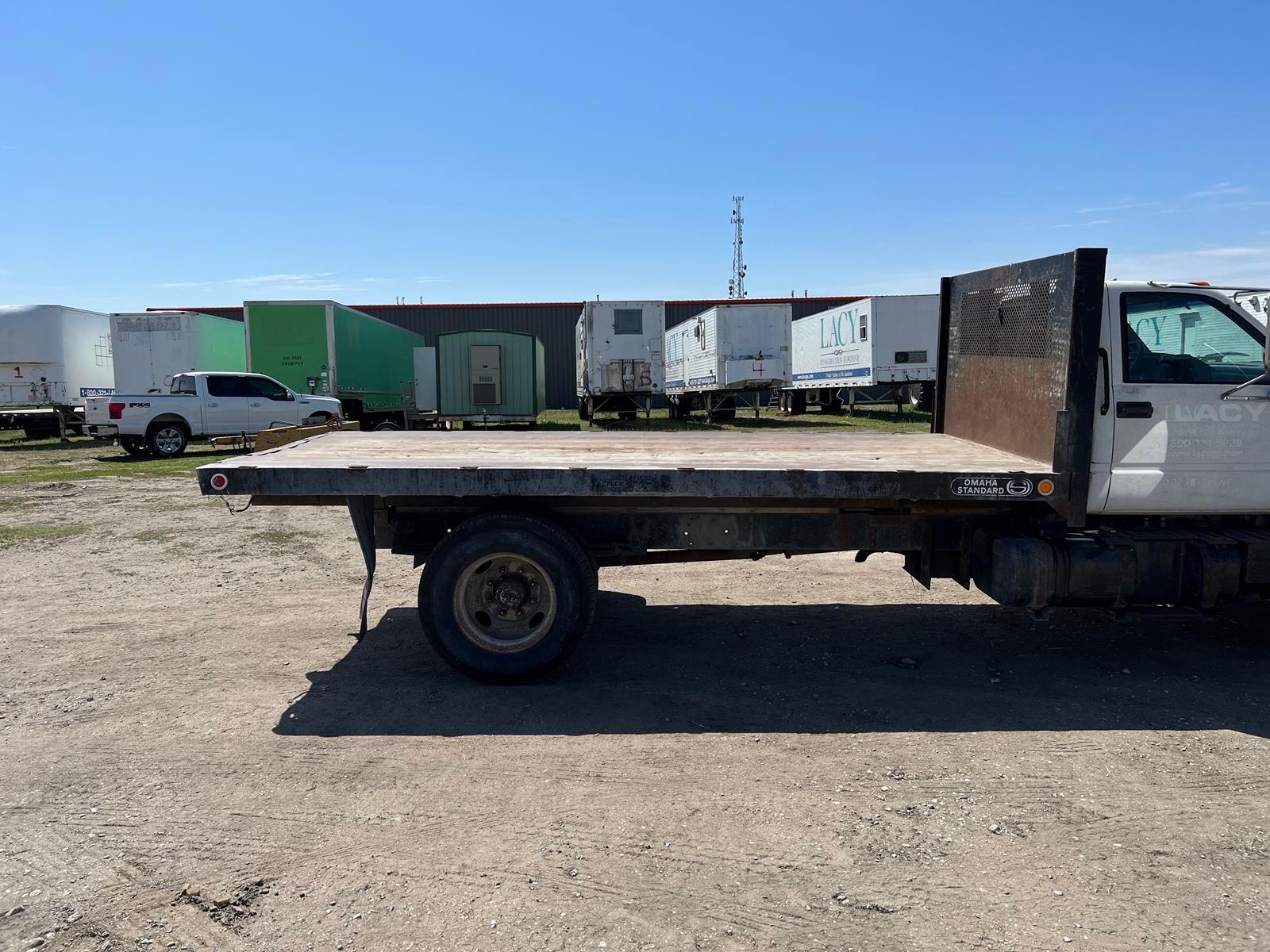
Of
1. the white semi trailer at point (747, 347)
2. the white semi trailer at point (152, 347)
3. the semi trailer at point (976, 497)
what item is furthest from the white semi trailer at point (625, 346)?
the semi trailer at point (976, 497)

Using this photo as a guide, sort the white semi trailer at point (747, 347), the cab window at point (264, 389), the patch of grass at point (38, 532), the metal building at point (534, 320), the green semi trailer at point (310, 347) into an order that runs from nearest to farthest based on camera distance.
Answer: the patch of grass at point (38, 532), the cab window at point (264, 389), the green semi trailer at point (310, 347), the white semi trailer at point (747, 347), the metal building at point (534, 320)

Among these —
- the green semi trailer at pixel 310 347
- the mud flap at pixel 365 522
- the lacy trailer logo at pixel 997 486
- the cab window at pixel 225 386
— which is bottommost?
the mud flap at pixel 365 522

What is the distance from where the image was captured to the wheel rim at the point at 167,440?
18.8 metres

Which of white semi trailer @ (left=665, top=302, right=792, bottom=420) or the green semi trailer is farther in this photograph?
white semi trailer @ (left=665, top=302, right=792, bottom=420)

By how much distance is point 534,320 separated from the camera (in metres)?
38.1

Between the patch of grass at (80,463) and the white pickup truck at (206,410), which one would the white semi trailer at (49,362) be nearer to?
the patch of grass at (80,463)

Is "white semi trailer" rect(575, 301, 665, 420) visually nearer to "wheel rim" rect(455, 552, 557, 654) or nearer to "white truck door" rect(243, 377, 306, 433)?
"white truck door" rect(243, 377, 306, 433)

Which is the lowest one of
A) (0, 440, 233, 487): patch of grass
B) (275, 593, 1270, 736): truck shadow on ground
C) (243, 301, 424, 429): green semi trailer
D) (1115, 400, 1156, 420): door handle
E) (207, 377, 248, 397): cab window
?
(275, 593, 1270, 736): truck shadow on ground

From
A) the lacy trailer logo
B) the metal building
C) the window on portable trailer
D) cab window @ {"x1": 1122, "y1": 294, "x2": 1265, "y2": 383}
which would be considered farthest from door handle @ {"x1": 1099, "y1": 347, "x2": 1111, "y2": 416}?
the metal building

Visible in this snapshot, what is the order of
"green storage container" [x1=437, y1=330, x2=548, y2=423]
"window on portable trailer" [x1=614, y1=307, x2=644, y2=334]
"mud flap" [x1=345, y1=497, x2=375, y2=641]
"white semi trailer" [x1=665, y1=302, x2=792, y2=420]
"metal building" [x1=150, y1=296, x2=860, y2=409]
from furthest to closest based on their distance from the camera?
1. "metal building" [x1=150, y1=296, x2=860, y2=409]
2. "white semi trailer" [x1=665, y1=302, x2=792, y2=420]
3. "window on portable trailer" [x1=614, y1=307, x2=644, y2=334]
4. "green storage container" [x1=437, y1=330, x2=548, y2=423]
5. "mud flap" [x1=345, y1=497, x2=375, y2=641]

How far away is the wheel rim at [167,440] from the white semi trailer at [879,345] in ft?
54.3

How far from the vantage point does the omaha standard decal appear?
480cm

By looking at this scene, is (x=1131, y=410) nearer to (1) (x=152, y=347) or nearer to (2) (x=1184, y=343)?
(2) (x=1184, y=343)

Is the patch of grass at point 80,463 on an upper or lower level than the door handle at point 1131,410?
lower
